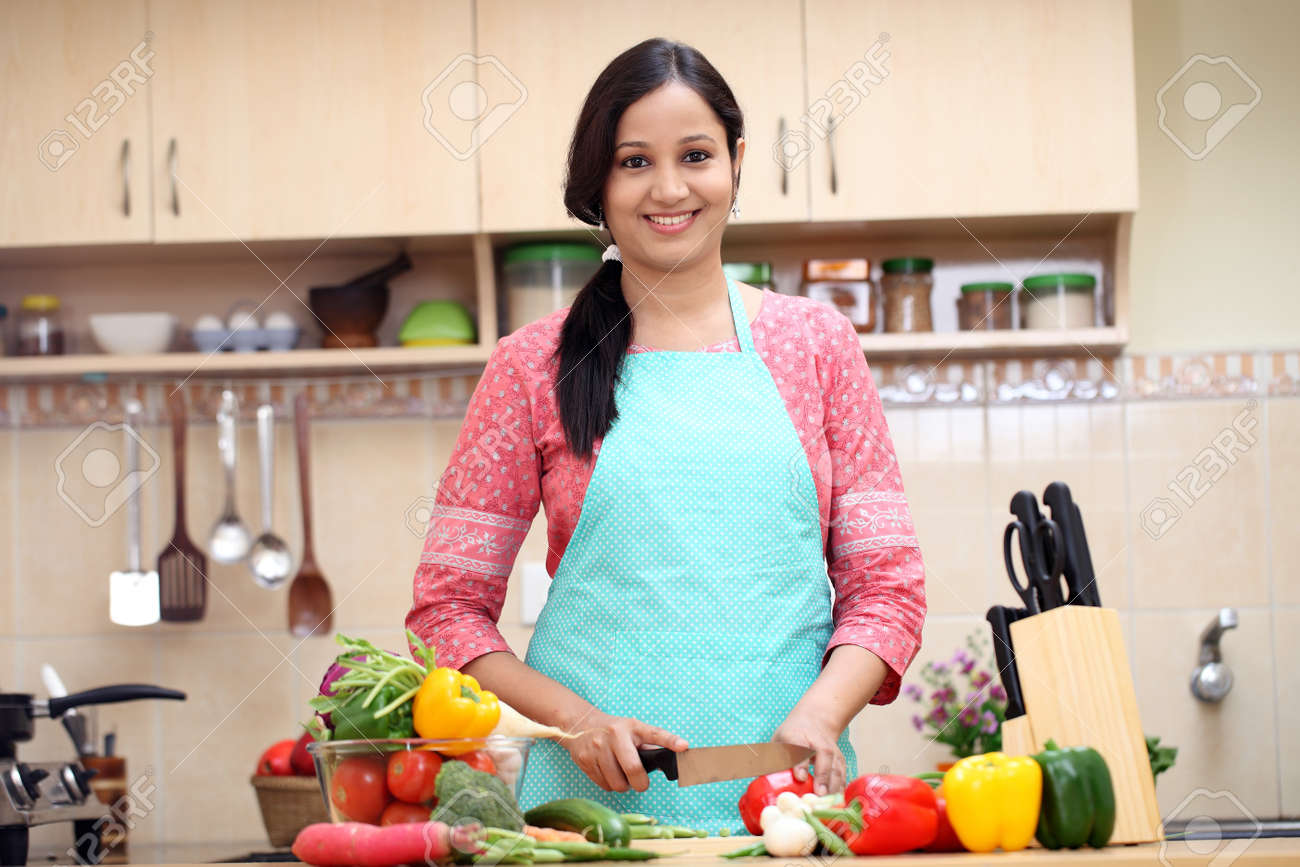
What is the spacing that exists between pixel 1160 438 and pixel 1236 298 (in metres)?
0.27

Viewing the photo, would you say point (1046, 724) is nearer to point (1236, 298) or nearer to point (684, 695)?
point (684, 695)

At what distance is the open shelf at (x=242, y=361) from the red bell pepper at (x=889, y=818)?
1462 mm

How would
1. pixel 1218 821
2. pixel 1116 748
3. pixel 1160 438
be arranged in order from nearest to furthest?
1. pixel 1116 748
2. pixel 1218 821
3. pixel 1160 438

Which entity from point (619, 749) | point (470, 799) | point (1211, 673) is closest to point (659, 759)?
point (619, 749)

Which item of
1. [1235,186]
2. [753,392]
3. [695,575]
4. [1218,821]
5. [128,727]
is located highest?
[1235,186]

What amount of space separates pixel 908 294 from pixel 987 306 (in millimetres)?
133

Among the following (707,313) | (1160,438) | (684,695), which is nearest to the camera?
(684,695)

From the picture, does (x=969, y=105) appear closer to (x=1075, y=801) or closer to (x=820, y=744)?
(x=820, y=744)

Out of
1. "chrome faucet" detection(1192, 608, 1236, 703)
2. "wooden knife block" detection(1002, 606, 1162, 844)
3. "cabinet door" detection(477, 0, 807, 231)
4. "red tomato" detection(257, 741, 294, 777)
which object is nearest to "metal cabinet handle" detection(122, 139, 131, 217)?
"cabinet door" detection(477, 0, 807, 231)

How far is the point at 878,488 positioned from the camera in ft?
3.93

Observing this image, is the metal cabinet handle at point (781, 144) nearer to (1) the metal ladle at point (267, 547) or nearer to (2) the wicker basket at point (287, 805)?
(1) the metal ladle at point (267, 547)

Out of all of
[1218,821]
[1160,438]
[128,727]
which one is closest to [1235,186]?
[1160,438]

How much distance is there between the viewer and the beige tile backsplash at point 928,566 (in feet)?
7.34

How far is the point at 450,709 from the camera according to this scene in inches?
32.5
